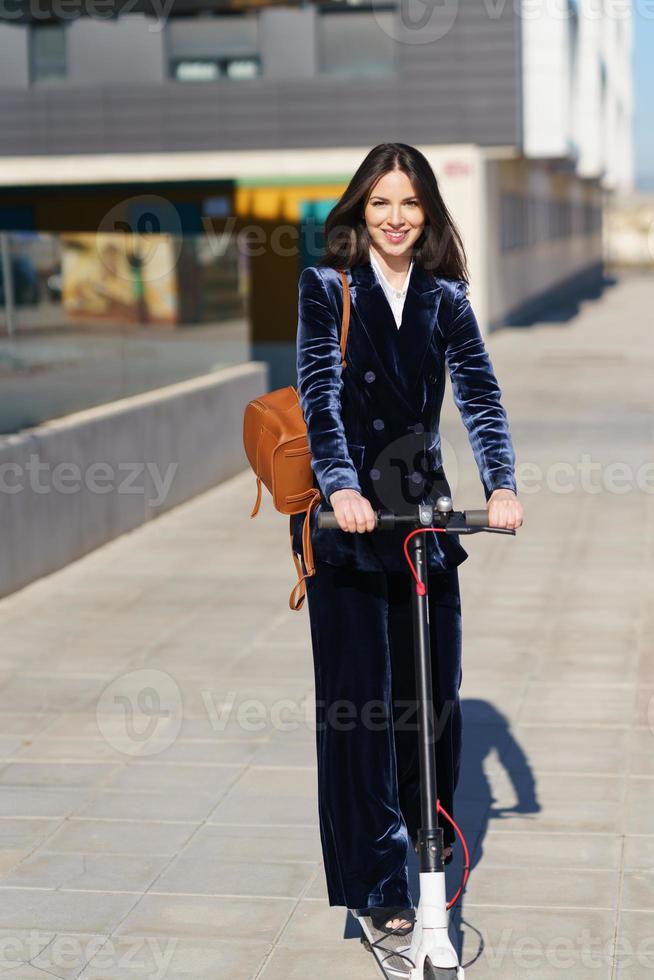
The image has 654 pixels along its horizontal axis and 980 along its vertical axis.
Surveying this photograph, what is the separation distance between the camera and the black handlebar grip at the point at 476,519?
3.52 m

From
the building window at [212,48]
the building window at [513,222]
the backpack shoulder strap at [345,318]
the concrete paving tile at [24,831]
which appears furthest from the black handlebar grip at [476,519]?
the building window at [513,222]

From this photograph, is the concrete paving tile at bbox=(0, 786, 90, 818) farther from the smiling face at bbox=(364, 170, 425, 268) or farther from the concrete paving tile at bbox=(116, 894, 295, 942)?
the smiling face at bbox=(364, 170, 425, 268)

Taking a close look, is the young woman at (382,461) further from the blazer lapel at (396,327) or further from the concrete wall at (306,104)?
the concrete wall at (306,104)

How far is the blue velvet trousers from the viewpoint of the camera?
12.9ft

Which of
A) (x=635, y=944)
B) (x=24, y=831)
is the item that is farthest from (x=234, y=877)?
(x=635, y=944)

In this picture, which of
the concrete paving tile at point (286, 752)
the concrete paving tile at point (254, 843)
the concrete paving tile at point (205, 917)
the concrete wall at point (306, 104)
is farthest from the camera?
the concrete wall at point (306, 104)

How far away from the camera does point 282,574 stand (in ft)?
31.5

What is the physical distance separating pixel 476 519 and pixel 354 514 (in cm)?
27

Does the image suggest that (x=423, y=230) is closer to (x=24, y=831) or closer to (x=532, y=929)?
(x=532, y=929)

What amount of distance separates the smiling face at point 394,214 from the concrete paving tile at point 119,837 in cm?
215

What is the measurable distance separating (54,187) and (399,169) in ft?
88.1

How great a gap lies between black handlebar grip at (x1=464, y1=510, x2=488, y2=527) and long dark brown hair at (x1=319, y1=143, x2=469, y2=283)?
0.71 meters

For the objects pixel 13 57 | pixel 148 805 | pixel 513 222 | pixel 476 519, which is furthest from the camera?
pixel 513 222

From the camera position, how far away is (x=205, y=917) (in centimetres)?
449
